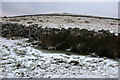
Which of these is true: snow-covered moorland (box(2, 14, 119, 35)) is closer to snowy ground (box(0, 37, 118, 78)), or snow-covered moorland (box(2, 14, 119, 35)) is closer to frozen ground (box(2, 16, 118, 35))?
frozen ground (box(2, 16, 118, 35))

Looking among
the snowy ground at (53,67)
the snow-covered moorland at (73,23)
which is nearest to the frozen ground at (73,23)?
the snow-covered moorland at (73,23)

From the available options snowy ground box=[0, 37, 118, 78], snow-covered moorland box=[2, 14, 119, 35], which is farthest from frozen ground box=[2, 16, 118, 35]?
snowy ground box=[0, 37, 118, 78]

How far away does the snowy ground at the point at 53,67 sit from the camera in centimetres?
652

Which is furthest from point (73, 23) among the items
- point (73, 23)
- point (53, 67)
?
point (53, 67)

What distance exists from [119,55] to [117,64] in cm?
141

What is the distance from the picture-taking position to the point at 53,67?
23.6ft

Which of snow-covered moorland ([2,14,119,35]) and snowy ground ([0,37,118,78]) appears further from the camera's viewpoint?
snow-covered moorland ([2,14,119,35])

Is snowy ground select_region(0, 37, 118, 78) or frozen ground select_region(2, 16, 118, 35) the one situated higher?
frozen ground select_region(2, 16, 118, 35)

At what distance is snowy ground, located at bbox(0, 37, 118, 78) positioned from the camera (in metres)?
6.52

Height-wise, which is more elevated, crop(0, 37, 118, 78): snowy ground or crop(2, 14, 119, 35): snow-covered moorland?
crop(2, 14, 119, 35): snow-covered moorland

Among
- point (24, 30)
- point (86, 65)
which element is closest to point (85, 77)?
point (86, 65)

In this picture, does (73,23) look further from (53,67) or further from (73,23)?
(53,67)

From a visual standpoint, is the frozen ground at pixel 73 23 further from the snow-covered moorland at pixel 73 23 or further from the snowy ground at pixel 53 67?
the snowy ground at pixel 53 67

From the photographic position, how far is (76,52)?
33.6ft
